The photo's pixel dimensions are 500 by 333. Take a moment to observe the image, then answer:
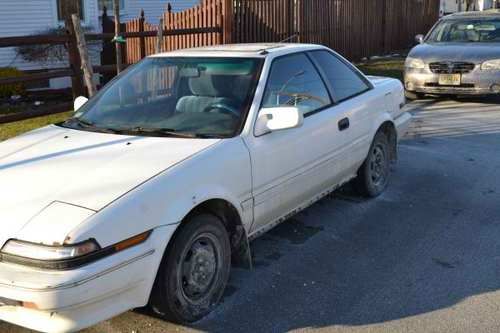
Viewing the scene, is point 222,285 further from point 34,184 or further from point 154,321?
point 34,184

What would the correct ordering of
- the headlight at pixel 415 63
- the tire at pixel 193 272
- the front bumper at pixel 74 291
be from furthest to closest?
the headlight at pixel 415 63 → the tire at pixel 193 272 → the front bumper at pixel 74 291

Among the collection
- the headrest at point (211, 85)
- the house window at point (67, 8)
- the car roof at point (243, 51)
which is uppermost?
the house window at point (67, 8)

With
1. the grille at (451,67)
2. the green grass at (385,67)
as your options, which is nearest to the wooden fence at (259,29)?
the green grass at (385,67)

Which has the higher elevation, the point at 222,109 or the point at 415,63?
the point at 222,109

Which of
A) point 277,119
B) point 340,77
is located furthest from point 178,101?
point 340,77

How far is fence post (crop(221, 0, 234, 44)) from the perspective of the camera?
1190cm

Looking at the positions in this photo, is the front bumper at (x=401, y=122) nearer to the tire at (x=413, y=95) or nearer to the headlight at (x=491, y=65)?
the headlight at (x=491, y=65)

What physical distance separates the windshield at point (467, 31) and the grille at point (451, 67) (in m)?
1.23

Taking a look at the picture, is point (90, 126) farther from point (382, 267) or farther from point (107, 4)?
point (107, 4)

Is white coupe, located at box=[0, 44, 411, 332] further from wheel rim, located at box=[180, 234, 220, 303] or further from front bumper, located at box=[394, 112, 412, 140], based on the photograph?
front bumper, located at box=[394, 112, 412, 140]

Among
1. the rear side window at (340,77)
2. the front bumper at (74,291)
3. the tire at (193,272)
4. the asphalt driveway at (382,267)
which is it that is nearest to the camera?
the front bumper at (74,291)

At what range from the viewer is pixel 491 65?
10.9 m

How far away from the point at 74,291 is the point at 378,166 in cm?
383

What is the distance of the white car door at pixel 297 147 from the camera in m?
4.22
